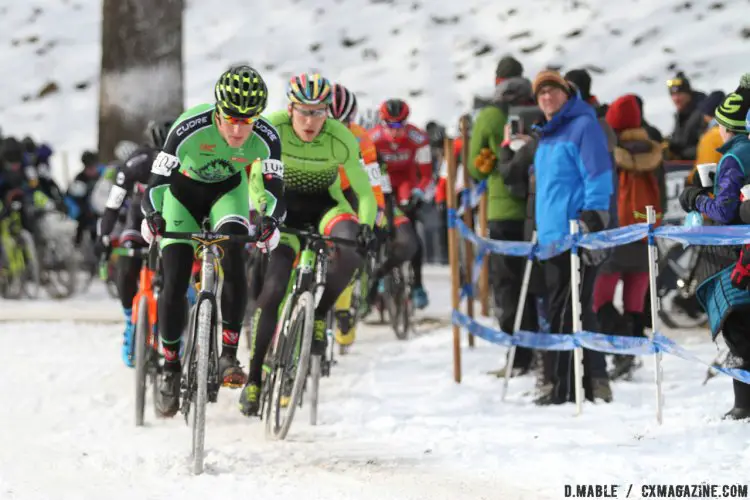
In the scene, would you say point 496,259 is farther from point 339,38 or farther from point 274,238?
point 339,38

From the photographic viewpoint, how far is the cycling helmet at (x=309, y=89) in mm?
8367

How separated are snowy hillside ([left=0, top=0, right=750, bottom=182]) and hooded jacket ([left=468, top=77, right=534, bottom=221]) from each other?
14.5 meters

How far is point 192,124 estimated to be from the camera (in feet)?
25.2

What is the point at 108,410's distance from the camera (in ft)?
30.3

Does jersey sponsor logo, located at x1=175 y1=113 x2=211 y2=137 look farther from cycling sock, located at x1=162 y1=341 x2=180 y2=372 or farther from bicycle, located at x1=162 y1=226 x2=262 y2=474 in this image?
cycling sock, located at x1=162 y1=341 x2=180 y2=372

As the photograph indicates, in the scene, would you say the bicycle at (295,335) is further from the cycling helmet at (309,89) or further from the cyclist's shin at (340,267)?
the cycling helmet at (309,89)

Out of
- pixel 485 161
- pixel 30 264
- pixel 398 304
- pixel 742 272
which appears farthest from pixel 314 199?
pixel 30 264

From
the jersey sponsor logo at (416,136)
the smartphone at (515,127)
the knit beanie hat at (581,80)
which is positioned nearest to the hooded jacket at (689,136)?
the jersey sponsor logo at (416,136)

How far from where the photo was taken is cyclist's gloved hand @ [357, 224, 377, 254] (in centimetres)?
816

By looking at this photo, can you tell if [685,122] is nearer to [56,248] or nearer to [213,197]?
[213,197]

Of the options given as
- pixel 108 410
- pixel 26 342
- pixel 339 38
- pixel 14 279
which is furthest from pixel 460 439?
pixel 339 38

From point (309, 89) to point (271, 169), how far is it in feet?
2.63

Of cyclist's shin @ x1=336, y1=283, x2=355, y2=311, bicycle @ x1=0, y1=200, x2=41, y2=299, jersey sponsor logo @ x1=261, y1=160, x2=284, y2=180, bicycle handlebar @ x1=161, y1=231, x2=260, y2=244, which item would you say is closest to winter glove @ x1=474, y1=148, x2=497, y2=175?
cyclist's shin @ x1=336, y1=283, x2=355, y2=311

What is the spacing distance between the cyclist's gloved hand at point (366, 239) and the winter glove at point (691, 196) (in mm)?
1858
